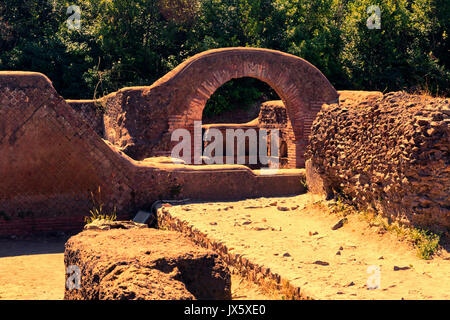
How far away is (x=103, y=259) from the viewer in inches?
147

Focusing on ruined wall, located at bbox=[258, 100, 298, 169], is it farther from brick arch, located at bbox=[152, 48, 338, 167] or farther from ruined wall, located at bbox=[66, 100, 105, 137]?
ruined wall, located at bbox=[66, 100, 105, 137]

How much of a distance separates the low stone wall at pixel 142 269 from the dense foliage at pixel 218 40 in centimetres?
1388

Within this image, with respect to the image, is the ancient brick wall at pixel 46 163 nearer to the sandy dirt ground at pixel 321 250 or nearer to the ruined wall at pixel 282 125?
the sandy dirt ground at pixel 321 250

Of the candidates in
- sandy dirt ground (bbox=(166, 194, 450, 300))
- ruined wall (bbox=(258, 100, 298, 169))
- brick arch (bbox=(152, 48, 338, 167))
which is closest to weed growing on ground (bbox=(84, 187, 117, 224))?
sandy dirt ground (bbox=(166, 194, 450, 300))

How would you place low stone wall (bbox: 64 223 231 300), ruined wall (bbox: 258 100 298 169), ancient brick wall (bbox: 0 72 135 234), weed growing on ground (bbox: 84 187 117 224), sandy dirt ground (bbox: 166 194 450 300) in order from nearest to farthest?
1. low stone wall (bbox: 64 223 231 300)
2. sandy dirt ground (bbox: 166 194 450 300)
3. ancient brick wall (bbox: 0 72 135 234)
4. weed growing on ground (bbox: 84 187 117 224)
5. ruined wall (bbox: 258 100 298 169)

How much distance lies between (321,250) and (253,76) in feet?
21.8

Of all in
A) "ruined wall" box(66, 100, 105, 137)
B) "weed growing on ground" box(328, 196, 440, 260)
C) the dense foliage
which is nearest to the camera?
"weed growing on ground" box(328, 196, 440, 260)

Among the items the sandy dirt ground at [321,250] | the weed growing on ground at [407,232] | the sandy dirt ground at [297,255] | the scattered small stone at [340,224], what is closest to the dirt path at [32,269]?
the sandy dirt ground at [297,255]

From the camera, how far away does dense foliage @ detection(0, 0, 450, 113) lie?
17781 millimetres

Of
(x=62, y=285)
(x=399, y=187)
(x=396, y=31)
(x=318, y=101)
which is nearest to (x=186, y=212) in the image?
(x=62, y=285)

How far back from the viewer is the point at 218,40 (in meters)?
18.7

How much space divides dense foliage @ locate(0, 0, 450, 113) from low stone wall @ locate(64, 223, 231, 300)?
45.5ft

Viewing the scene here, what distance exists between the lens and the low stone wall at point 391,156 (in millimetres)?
5133

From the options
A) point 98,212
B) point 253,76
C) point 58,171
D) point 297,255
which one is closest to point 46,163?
point 58,171
